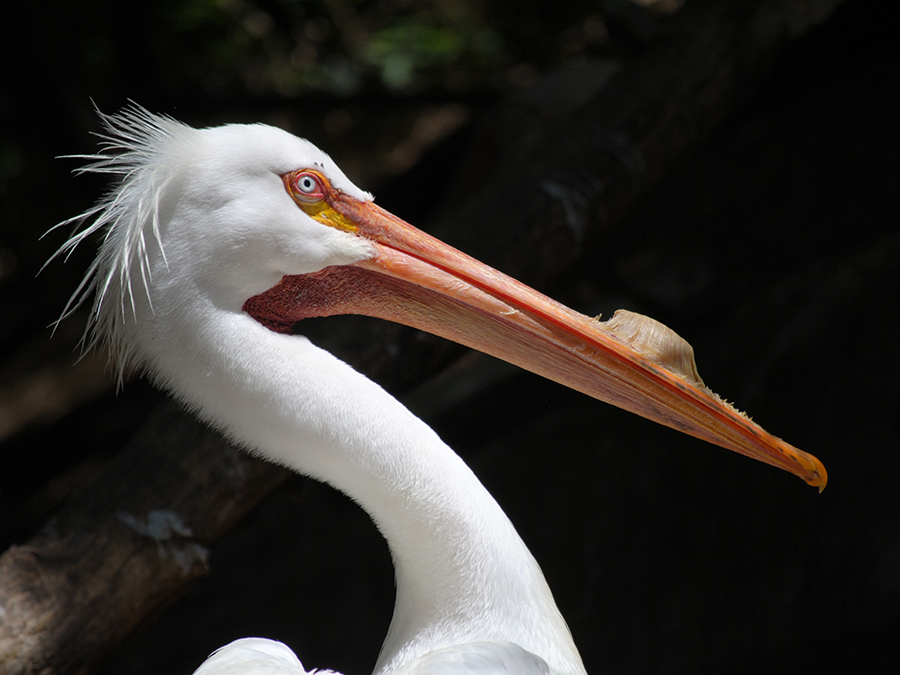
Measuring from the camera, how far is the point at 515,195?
258 cm

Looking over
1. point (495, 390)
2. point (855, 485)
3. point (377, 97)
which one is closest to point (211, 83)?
point (377, 97)

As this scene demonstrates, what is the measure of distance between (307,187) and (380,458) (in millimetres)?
525

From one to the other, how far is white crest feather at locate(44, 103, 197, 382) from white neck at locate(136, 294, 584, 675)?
0.08m

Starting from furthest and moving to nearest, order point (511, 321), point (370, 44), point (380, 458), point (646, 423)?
point (370, 44) < point (646, 423) < point (511, 321) < point (380, 458)

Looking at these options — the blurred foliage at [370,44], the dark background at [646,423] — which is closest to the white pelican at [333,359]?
the dark background at [646,423]

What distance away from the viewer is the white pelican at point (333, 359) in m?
1.42

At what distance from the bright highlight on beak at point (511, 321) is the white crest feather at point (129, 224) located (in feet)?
0.68

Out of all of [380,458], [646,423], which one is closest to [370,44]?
[646,423]

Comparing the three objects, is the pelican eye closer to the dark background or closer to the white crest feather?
the white crest feather

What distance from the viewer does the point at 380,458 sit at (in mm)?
1423

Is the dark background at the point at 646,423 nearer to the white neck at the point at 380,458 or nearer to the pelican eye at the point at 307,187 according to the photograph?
the white neck at the point at 380,458

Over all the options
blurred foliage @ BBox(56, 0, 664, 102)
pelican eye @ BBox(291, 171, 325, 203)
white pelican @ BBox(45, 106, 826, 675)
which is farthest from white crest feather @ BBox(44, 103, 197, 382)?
blurred foliage @ BBox(56, 0, 664, 102)

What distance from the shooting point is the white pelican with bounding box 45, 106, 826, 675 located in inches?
55.9

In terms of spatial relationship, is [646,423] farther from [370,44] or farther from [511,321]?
[370,44]
